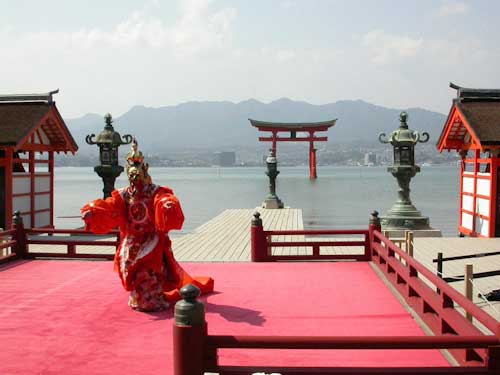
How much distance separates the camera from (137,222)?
6633mm

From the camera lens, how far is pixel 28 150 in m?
15.5

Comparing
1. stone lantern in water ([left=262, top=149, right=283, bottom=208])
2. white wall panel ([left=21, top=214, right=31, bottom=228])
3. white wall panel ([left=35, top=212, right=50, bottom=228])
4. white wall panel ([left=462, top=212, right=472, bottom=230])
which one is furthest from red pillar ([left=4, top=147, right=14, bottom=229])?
white wall panel ([left=462, top=212, right=472, bottom=230])

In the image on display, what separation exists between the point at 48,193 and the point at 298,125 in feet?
139

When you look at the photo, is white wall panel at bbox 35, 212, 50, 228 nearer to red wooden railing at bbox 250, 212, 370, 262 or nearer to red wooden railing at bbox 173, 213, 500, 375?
red wooden railing at bbox 250, 212, 370, 262

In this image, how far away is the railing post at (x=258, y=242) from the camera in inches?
378

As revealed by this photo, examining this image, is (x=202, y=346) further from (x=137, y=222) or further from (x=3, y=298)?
(x=3, y=298)

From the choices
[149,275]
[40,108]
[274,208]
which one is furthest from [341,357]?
[274,208]

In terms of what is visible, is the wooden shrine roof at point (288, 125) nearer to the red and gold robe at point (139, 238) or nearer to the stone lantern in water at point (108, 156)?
the stone lantern in water at point (108, 156)

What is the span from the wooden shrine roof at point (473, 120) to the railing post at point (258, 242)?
757 cm

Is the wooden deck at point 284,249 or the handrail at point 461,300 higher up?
the handrail at point 461,300

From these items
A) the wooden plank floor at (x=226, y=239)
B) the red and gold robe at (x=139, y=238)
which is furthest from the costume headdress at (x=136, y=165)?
the wooden plank floor at (x=226, y=239)

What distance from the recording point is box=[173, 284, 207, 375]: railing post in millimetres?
3719

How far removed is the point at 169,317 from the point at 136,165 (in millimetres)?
1966

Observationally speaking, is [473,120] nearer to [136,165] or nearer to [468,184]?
[468,184]
